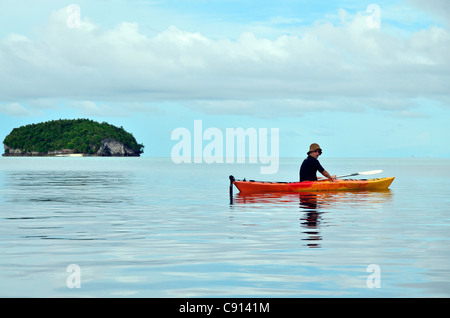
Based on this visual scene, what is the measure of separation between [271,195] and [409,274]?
20.3 metres

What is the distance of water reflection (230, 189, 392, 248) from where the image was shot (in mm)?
18859

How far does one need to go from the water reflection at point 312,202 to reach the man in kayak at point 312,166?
0.96 metres

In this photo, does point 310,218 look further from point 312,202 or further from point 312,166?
point 312,166

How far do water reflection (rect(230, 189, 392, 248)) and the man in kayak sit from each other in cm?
96

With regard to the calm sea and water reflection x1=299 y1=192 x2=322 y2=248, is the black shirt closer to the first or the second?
water reflection x1=299 y1=192 x2=322 y2=248

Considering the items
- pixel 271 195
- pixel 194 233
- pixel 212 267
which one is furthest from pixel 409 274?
pixel 271 195

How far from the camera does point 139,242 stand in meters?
14.1

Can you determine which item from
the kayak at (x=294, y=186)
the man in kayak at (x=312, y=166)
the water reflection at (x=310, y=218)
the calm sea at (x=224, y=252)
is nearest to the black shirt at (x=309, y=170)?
the man in kayak at (x=312, y=166)

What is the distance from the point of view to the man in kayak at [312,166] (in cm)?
2795

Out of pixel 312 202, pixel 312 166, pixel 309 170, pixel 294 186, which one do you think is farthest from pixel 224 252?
pixel 294 186

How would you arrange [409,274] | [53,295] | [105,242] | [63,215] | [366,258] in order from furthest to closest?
[63,215]
[105,242]
[366,258]
[409,274]
[53,295]

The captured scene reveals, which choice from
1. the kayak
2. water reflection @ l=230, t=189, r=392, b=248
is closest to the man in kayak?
the kayak

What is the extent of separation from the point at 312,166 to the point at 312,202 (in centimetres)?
321

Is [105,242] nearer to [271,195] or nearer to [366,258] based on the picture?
[366,258]
